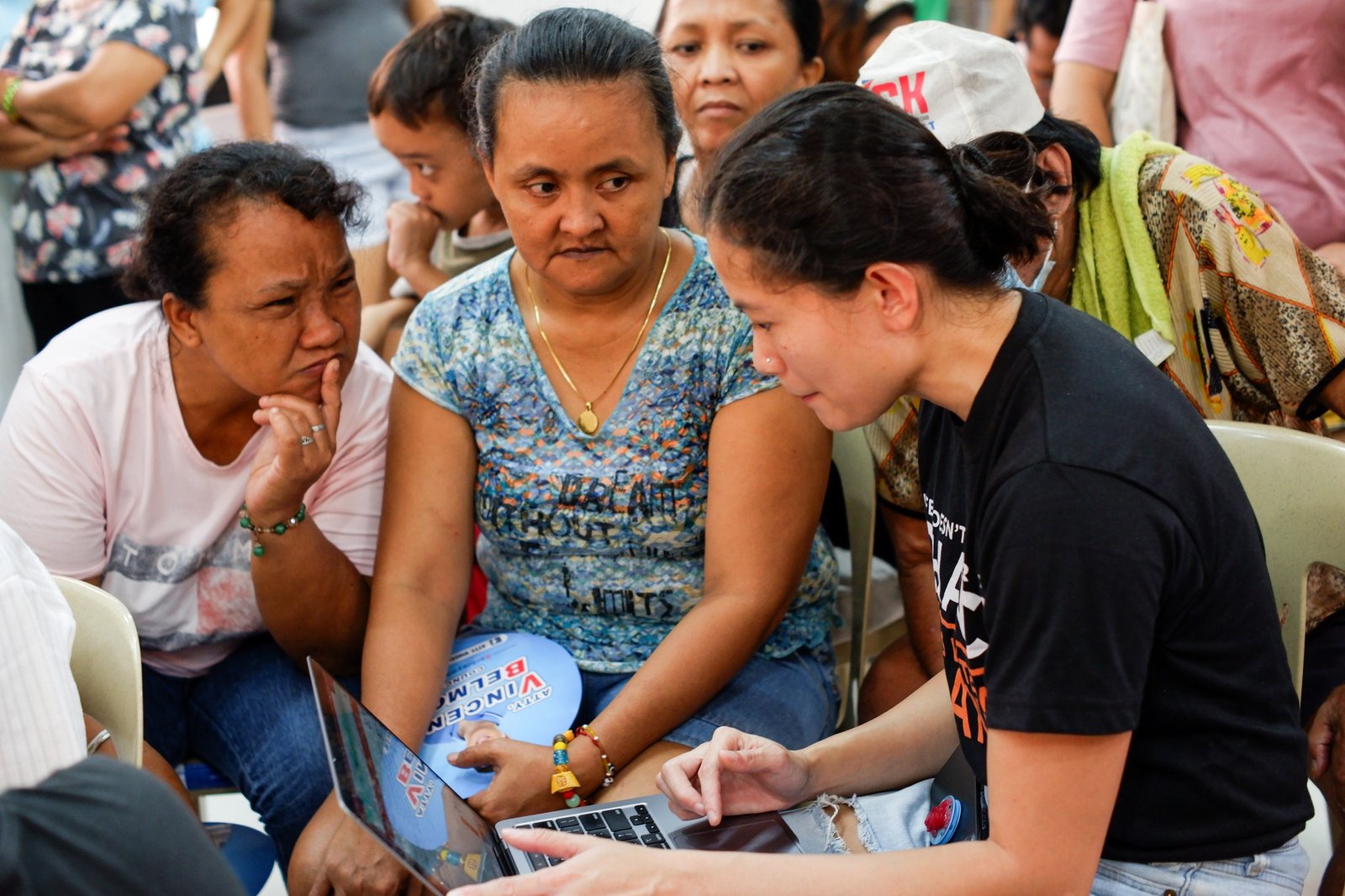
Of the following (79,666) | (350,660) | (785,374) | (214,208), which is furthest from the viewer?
(350,660)

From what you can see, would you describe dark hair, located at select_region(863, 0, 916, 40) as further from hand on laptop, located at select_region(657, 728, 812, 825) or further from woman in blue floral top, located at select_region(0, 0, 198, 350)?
hand on laptop, located at select_region(657, 728, 812, 825)

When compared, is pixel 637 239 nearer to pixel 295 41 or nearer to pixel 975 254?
pixel 975 254

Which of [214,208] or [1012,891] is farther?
[214,208]

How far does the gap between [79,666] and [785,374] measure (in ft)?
2.82

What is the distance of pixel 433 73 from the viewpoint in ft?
8.24

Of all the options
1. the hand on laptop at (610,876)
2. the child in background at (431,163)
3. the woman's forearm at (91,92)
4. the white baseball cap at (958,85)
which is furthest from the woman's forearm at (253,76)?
the hand on laptop at (610,876)

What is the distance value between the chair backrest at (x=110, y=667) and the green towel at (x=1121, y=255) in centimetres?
130

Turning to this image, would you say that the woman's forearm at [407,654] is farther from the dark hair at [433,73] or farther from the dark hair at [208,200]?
the dark hair at [433,73]

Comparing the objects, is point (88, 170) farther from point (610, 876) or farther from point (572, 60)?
point (610, 876)

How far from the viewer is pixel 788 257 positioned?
1.09m

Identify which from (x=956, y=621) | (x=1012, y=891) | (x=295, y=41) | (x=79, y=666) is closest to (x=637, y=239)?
(x=956, y=621)

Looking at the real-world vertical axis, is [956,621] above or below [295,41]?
below

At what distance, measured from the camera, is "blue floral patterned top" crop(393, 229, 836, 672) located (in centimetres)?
170

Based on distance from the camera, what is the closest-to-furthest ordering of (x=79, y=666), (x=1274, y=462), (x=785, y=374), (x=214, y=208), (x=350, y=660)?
(x=785, y=374) → (x=79, y=666) → (x=1274, y=462) → (x=214, y=208) → (x=350, y=660)
